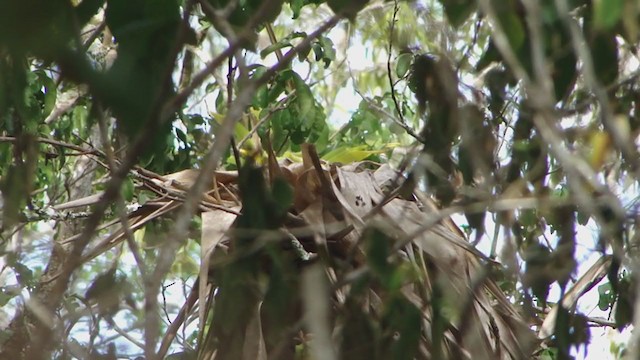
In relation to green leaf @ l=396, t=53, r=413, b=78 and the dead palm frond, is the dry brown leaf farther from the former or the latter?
green leaf @ l=396, t=53, r=413, b=78

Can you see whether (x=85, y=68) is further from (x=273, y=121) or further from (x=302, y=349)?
(x=273, y=121)

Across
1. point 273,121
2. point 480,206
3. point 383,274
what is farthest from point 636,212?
point 273,121

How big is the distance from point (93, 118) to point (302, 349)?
0.81 metres

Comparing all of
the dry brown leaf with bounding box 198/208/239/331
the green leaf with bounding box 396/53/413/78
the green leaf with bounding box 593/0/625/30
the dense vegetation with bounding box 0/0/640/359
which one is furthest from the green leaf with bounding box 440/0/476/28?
the green leaf with bounding box 396/53/413/78

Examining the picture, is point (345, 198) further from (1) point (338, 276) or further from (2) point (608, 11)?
(2) point (608, 11)

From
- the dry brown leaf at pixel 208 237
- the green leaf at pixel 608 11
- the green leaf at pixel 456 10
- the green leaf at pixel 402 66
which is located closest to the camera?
the green leaf at pixel 608 11

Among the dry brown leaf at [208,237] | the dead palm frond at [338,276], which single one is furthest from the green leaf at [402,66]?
the dry brown leaf at [208,237]

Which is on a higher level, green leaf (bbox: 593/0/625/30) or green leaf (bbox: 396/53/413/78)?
green leaf (bbox: 396/53/413/78)

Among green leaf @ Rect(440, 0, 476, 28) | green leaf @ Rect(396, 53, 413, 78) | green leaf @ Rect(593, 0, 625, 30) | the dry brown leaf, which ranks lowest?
green leaf @ Rect(593, 0, 625, 30)

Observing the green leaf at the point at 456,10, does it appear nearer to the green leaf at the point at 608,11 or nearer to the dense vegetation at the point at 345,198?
the dense vegetation at the point at 345,198

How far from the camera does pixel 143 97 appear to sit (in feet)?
3.75

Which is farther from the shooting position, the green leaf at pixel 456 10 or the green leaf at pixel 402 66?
the green leaf at pixel 402 66

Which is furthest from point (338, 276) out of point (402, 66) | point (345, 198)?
point (402, 66)

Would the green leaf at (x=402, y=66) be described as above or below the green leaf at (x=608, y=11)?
above
